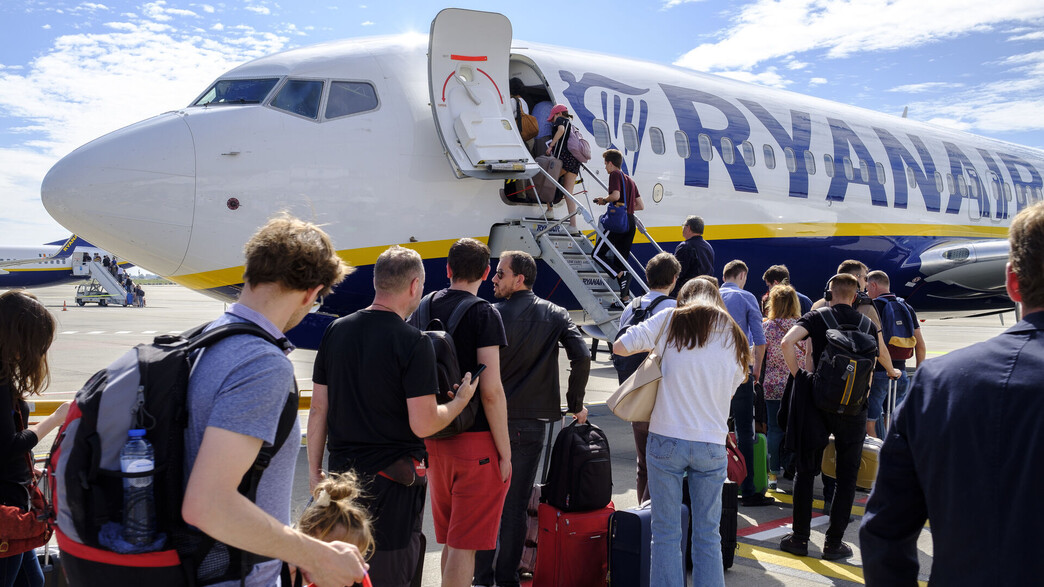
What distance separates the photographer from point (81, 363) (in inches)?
591

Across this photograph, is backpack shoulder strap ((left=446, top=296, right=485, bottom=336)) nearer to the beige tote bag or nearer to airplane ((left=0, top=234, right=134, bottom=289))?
the beige tote bag

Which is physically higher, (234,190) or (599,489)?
(234,190)

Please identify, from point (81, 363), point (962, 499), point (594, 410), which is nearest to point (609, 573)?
point (962, 499)

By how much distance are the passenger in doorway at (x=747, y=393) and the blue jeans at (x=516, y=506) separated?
7.64 ft

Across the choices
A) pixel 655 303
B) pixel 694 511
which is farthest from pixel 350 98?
pixel 694 511

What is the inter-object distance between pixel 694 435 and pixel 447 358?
1.32m

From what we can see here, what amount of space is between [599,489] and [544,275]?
4.72 meters

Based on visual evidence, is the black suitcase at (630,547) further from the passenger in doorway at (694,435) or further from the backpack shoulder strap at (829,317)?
the backpack shoulder strap at (829,317)

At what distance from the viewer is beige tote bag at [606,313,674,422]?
13.5 feet

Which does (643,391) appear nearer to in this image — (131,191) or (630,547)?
(630,547)

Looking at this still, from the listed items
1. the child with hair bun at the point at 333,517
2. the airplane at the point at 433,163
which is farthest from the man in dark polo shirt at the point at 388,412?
the airplane at the point at 433,163

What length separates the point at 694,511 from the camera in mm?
3949

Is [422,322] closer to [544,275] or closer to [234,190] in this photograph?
[234,190]

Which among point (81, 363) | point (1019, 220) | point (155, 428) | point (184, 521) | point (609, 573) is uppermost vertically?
point (1019, 220)
